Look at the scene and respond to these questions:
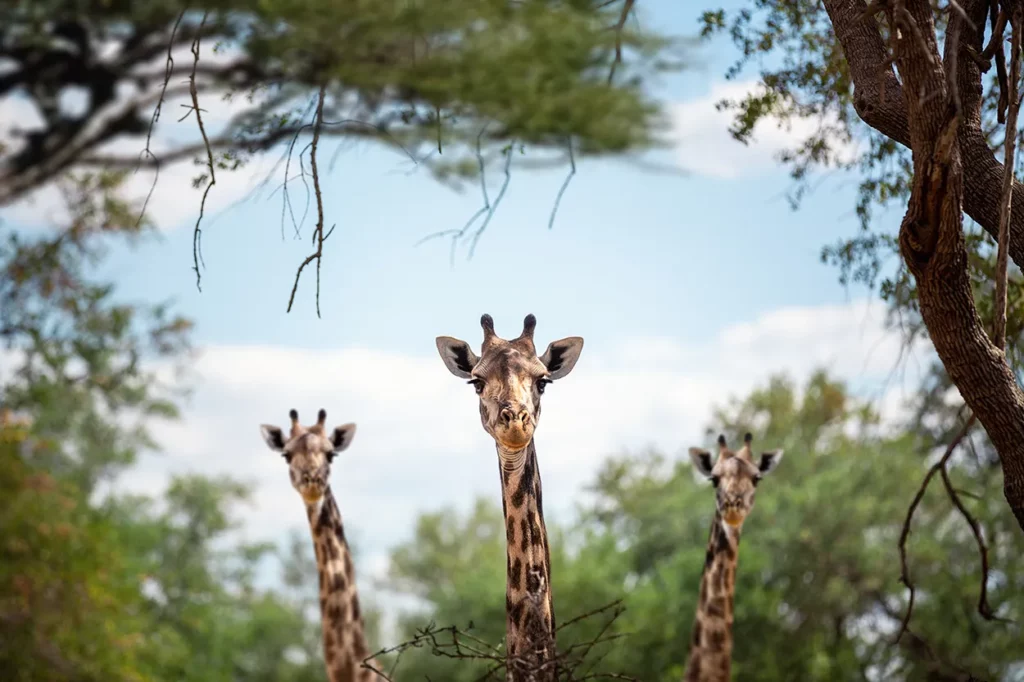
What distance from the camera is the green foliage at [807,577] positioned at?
44.0ft

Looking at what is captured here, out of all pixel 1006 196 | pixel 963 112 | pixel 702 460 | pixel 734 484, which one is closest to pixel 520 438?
pixel 1006 196

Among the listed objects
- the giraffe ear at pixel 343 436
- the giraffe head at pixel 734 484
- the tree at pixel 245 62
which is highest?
the tree at pixel 245 62

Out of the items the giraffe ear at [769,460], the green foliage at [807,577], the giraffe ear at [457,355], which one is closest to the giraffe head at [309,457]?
the giraffe ear at [457,355]

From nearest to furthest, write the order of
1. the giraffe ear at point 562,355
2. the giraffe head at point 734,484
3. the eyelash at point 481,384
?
1. the eyelash at point 481,384
2. the giraffe ear at point 562,355
3. the giraffe head at point 734,484

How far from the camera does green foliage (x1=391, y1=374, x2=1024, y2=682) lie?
1341cm

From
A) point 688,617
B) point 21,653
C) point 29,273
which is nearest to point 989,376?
point 688,617

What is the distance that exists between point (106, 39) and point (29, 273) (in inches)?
117

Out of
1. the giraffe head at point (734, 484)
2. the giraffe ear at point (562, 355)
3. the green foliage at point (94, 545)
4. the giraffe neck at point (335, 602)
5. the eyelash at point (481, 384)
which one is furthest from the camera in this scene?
the green foliage at point (94, 545)

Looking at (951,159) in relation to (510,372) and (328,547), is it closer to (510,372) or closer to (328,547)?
(510,372)

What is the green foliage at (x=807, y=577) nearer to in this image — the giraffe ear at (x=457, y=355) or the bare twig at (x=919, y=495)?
the bare twig at (x=919, y=495)

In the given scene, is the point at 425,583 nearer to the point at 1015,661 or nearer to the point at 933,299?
the point at 1015,661

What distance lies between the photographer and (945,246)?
4.57m

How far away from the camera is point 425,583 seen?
27656 mm

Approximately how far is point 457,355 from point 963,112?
2318 mm
